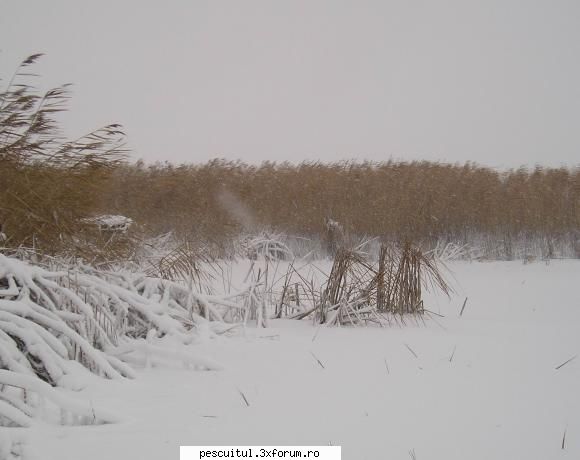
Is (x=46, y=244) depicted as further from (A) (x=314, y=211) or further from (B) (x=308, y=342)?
(A) (x=314, y=211)

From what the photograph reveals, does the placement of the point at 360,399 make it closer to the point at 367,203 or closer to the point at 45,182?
the point at 45,182

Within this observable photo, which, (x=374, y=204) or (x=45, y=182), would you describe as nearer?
(x=45, y=182)

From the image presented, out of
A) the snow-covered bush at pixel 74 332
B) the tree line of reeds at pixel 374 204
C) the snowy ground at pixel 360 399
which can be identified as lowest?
the snowy ground at pixel 360 399

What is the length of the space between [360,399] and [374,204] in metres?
7.02

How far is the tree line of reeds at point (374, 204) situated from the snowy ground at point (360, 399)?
4952mm

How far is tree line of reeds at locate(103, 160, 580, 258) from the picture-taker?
331 inches

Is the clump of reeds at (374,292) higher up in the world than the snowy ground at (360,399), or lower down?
higher up

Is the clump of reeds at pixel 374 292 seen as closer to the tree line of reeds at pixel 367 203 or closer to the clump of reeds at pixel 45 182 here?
the clump of reeds at pixel 45 182

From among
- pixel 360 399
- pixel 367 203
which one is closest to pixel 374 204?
pixel 367 203

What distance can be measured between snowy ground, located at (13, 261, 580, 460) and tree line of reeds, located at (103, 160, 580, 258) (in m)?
4.95

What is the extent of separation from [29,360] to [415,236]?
7.04m

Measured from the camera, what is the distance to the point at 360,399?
1.97m

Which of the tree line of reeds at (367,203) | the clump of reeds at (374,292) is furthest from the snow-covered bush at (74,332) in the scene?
the tree line of reeds at (367,203)

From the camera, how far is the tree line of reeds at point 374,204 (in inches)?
331
